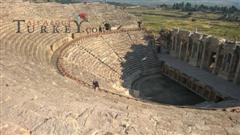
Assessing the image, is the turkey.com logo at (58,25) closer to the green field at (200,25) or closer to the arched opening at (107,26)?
the arched opening at (107,26)

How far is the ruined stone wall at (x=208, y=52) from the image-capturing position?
104 feet

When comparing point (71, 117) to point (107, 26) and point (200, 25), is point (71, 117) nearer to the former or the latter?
point (107, 26)

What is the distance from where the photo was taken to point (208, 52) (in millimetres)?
35781

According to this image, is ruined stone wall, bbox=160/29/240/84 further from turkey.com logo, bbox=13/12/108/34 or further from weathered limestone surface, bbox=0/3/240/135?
weathered limestone surface, bbox=0/3/240/135

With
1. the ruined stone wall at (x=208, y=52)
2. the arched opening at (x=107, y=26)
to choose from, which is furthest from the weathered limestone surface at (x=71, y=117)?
the arched opening at (x=107, y=26)

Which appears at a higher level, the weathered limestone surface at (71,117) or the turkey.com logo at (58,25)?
the turkey.com logo at (58,25)

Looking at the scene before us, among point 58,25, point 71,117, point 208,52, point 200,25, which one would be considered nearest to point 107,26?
point 58,25

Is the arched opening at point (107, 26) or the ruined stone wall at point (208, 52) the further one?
the arched opening at point (107, 26)

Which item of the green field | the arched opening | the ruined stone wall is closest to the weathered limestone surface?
the ruined stone wall

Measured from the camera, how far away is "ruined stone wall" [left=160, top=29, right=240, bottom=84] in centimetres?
3184

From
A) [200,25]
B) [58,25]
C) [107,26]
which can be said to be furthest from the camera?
[200,25]

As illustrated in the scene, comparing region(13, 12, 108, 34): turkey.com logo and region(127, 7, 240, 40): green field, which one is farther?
region(127, 7, 240, 40): green field

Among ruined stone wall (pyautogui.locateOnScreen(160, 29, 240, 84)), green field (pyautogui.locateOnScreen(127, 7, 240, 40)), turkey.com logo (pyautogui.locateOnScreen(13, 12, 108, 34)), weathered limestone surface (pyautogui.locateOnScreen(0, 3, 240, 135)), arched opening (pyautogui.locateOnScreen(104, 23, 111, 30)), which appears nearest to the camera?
weathered limestone surface (pyautogui.locateOnScreen(0, 3, 240, 135))

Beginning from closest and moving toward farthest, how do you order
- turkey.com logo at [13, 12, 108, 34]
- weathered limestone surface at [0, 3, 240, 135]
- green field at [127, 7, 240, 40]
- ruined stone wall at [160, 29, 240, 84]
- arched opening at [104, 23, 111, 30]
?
1. weathered limestone surface at [0, 3, 240, 135]
2. ruined stone wall at [160, 29, 240, 84]
3. turkey.com logo at [13, 12, 108, 34]
4. arched opening at [104, 23, 111, 30]
5. green field at [127, 7, 240, 40]
